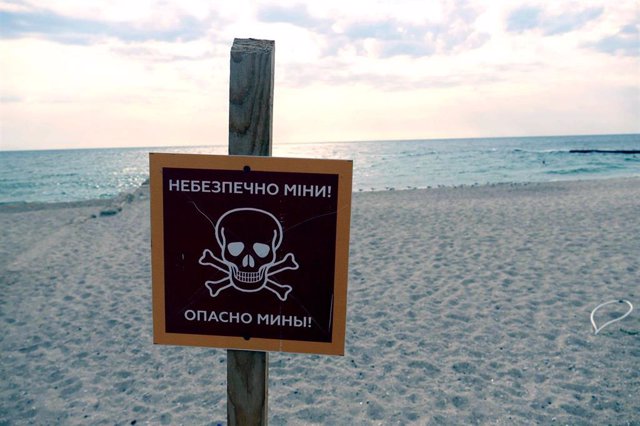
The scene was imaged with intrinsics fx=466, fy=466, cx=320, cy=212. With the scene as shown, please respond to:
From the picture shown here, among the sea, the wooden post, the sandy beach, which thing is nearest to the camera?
the wooden post

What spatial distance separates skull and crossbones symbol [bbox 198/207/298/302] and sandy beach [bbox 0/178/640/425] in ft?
7.30

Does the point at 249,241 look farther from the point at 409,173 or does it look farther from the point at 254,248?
the point at 409,173

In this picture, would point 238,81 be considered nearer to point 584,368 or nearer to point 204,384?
point 204,384

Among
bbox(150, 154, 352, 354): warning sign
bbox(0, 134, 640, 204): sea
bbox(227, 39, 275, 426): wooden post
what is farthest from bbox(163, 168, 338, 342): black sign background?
bbox(0, 134, 640, 204): sea

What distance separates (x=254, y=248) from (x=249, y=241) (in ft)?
0.10

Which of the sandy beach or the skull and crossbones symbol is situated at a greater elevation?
the skull and crossbones symbol

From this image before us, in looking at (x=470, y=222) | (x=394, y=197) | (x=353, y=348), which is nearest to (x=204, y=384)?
(x=353, y=348)

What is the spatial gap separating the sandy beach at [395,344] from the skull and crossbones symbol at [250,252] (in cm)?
222

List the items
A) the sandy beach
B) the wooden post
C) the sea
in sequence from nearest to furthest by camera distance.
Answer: the wooden post → the sandy beach → the sea

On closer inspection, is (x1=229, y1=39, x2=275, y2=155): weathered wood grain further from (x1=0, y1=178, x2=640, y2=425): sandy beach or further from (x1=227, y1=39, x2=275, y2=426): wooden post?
(x1=0, y1=178, x2=640, y2=425): sandy beach

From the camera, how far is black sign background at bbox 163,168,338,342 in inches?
64.6

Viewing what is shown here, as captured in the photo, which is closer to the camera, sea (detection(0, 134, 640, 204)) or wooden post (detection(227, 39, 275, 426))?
wooden post (detection(227, 39, 275, 426))

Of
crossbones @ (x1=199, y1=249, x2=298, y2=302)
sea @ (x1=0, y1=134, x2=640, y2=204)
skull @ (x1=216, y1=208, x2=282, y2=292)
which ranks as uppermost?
skull @ (x1=216, y1=208, x2=282, y2=292)

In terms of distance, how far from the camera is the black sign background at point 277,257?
1.64 metres
